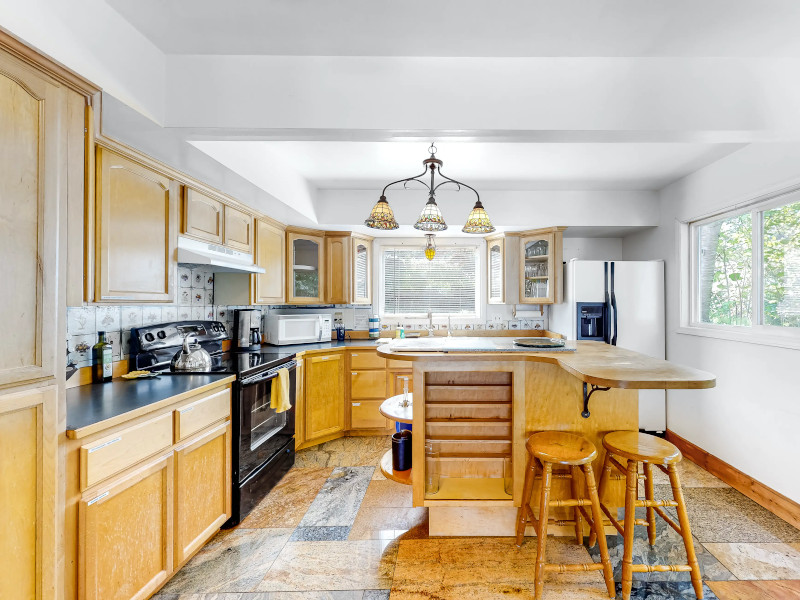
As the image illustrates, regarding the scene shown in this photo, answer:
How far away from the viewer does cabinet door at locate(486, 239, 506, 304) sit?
4.00 m

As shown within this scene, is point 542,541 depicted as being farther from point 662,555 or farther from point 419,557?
point 662,555

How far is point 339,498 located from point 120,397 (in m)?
1.52

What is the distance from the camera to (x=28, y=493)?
1.14 metres

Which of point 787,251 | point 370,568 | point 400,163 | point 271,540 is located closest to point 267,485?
point 271,540

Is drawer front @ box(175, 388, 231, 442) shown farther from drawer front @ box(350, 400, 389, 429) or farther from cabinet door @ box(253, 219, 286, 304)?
drawer front @ box(350, 400, 389, 429)

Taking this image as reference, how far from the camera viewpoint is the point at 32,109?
1.15 metres

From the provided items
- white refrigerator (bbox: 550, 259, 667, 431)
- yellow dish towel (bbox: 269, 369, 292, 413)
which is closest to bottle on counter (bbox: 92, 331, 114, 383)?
yellow dish towel (bbox: 269, 369, 292, 413)

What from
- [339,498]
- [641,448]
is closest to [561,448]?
[641,448]

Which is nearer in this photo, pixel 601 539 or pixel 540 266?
pixel 601 539

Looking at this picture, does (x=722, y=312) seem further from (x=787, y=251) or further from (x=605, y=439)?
(x=605, y=439)

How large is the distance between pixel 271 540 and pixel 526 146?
9.81 feet

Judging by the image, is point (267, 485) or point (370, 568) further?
point (267, 485)

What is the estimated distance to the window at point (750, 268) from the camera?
2342mm

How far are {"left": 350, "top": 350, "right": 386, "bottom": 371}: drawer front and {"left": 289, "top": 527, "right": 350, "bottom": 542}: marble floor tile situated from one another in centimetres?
160
